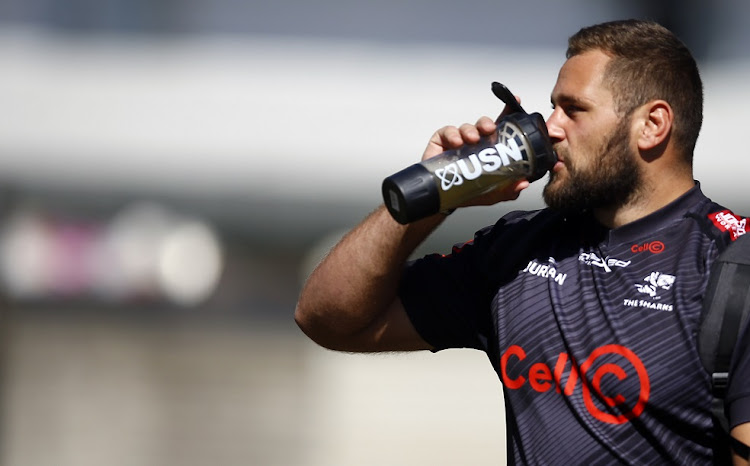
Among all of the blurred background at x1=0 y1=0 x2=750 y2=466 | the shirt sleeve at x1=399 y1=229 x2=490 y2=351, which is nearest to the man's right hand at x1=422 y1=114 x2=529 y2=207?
the shirt sleeve at x1=399 y1=229 x2=490 y2=351

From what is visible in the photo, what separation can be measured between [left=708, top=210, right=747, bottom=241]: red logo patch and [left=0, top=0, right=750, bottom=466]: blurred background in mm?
6455

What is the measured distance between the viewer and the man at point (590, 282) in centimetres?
246

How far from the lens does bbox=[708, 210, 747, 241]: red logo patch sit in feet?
8.43

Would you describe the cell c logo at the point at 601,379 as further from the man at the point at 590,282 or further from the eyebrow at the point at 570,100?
the eyebrow at the point at 570,100

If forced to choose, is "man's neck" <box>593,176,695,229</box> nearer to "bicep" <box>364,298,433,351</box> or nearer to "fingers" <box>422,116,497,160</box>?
"fingers" <box>422,116,497,160</box>

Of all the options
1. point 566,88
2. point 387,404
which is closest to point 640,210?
point 566,88

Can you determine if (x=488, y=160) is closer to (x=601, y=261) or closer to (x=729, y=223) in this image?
(x=601, y=261)

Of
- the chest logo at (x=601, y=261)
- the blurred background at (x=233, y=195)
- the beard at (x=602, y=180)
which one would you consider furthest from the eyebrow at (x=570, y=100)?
the blurred background at (x=233, y=195)

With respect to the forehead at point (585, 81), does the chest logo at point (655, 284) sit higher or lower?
lower

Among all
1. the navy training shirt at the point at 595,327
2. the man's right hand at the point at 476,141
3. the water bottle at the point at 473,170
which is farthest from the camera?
the man's right hand at the point at 476,141

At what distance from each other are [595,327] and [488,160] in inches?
19.8

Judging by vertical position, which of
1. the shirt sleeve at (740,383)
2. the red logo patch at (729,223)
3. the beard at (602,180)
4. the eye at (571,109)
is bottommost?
the shirt sleeve at (740,383)

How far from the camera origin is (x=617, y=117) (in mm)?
2766

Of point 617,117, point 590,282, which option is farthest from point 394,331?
point 617,117
